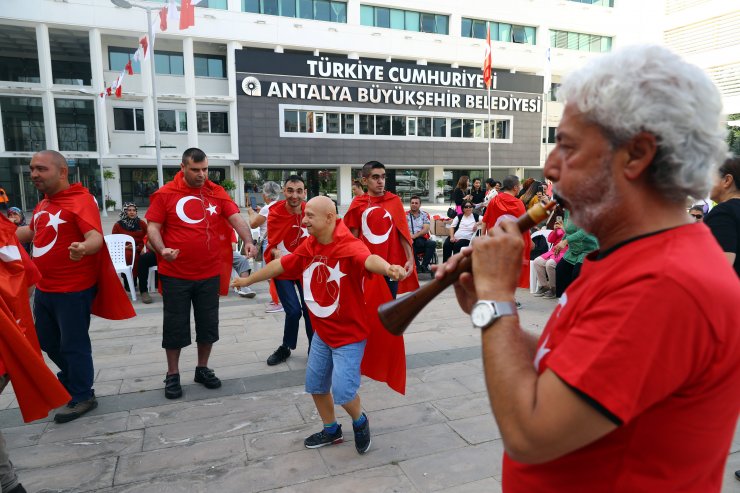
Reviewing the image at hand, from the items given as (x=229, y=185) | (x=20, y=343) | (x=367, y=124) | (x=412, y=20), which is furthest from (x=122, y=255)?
(x=412, y=20)

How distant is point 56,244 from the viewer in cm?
386

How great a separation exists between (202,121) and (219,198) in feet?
99.8

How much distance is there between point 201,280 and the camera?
4.42m

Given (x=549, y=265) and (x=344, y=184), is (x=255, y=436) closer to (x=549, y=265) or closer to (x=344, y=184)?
(x=549, y=265)

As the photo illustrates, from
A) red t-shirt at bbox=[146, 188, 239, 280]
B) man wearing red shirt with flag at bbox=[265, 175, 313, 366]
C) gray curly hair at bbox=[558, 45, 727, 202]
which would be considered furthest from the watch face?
man wearing red shirt with flag at bbox=[265, 175, 313, 366]

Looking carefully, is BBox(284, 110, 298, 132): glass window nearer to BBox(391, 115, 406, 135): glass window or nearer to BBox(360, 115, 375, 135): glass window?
BBox(360, 115, 375, 135): glass window

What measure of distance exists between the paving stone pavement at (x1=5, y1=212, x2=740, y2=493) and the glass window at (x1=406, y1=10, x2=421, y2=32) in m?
36.2

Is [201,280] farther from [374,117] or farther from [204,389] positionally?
[374,117]

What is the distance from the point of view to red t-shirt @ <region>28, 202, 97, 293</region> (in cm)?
384

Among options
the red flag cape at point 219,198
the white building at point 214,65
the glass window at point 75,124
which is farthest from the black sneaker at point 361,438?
the glass window at point 75,124

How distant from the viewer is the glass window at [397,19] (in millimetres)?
36156

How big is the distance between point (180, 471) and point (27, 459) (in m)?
1.12

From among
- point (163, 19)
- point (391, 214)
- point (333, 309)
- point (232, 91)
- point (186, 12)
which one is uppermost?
point (232, 91)

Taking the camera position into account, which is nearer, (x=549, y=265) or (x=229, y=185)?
(x=549, y=265)
